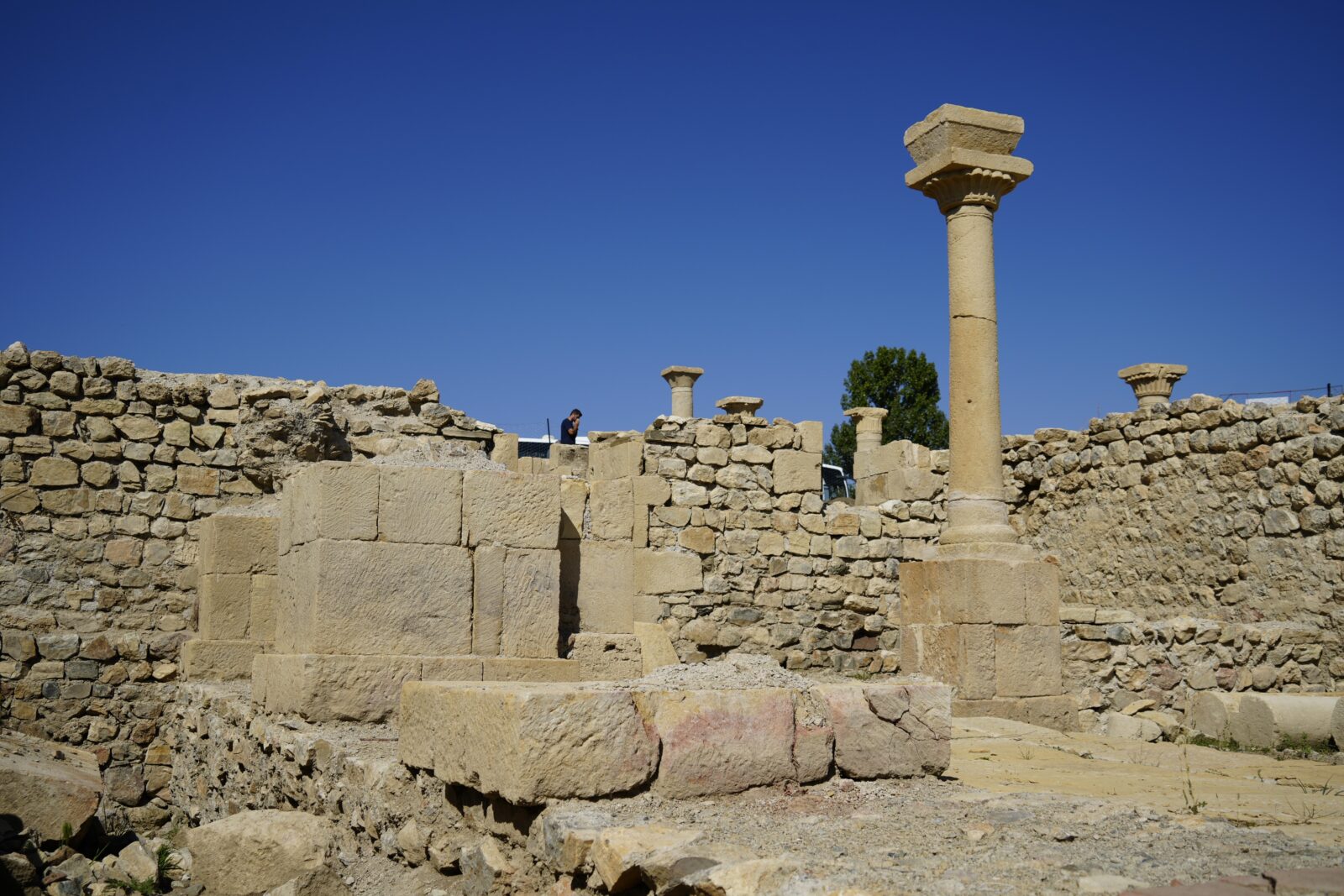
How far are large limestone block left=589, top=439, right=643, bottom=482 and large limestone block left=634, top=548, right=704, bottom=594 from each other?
82 centimetres

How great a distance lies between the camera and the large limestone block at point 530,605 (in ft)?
22.7

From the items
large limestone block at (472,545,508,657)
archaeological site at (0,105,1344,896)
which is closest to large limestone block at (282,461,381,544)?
archaeological site at (0,105,1344,896)

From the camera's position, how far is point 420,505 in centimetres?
670

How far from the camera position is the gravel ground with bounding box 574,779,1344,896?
3225 millimetres

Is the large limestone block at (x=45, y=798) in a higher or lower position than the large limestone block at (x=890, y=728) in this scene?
lower

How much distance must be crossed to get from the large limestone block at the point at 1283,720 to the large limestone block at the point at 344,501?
20.3ft

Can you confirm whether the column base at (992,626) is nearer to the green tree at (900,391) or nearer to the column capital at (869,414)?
the column capital at (869,414)

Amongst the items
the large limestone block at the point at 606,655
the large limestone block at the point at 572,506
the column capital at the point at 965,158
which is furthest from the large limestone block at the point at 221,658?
the column capital at the point at 965,158

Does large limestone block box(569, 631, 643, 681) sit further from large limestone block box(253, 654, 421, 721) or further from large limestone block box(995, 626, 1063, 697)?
large limestone block box(995, 626, 1063, 697)

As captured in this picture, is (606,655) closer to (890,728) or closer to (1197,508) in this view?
(890,728)

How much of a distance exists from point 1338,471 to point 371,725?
9.10 metres

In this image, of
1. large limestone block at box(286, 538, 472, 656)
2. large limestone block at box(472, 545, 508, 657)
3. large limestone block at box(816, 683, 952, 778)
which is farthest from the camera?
large limestone block at box(472, 545, 508, 657)

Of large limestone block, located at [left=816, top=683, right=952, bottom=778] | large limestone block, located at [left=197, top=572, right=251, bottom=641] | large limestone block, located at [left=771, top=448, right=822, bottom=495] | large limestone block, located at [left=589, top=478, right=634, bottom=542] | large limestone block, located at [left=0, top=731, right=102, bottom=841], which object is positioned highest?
large limestone block, located at [left=771, top=448, right=822, bottom=495]

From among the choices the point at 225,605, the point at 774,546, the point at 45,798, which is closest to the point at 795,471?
the point at 774,546
